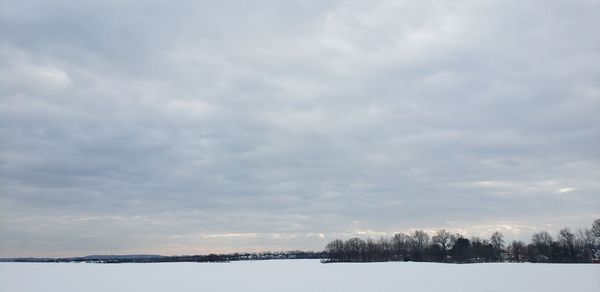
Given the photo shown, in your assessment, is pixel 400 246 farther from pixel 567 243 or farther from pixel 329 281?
pixel 329 281

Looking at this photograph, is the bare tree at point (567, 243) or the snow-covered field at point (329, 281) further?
the bare tree at point (567, 243)

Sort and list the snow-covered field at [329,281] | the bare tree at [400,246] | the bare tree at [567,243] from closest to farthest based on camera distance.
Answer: the snow-covered field at [329,281]
the bare tree at [567,243]
the bare tree at [400,246]

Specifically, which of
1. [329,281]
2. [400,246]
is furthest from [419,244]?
[329,281]

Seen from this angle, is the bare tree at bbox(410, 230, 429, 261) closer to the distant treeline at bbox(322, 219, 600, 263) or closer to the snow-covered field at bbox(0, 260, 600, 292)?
the distant treeline at bbox(322, 219, 600, 263)

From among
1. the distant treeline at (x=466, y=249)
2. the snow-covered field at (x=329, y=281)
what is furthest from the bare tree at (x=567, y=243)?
the snow-covered field at (x=329, y=281)

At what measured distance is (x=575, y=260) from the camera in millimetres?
104250

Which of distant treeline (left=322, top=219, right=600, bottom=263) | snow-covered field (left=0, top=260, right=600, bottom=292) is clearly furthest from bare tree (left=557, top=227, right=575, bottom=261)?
snow-covered field (left=0, top=260, right=600, bottom=292)

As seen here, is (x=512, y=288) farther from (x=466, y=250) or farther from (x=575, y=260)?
(x=466, y=250)

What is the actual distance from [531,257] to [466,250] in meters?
16.4

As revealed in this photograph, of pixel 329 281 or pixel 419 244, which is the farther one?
pixel 419 244

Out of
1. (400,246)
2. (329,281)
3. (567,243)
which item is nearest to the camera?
(329,281)

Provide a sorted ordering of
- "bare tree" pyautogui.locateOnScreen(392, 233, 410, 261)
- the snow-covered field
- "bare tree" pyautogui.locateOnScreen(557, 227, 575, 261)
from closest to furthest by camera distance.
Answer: the snow-covered field → "bare tree" pyautogui.locateOnScreen(557, 227, 575, 261) → "bare tree" pyautogui.locateOnScreen(392, 233, 410, 261)

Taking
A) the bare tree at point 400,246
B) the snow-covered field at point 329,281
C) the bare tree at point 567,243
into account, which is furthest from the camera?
the bare tree at point 400,246

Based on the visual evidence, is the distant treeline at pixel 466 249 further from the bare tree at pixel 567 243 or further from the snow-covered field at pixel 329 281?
the snow-covered field at pixel 329 281
